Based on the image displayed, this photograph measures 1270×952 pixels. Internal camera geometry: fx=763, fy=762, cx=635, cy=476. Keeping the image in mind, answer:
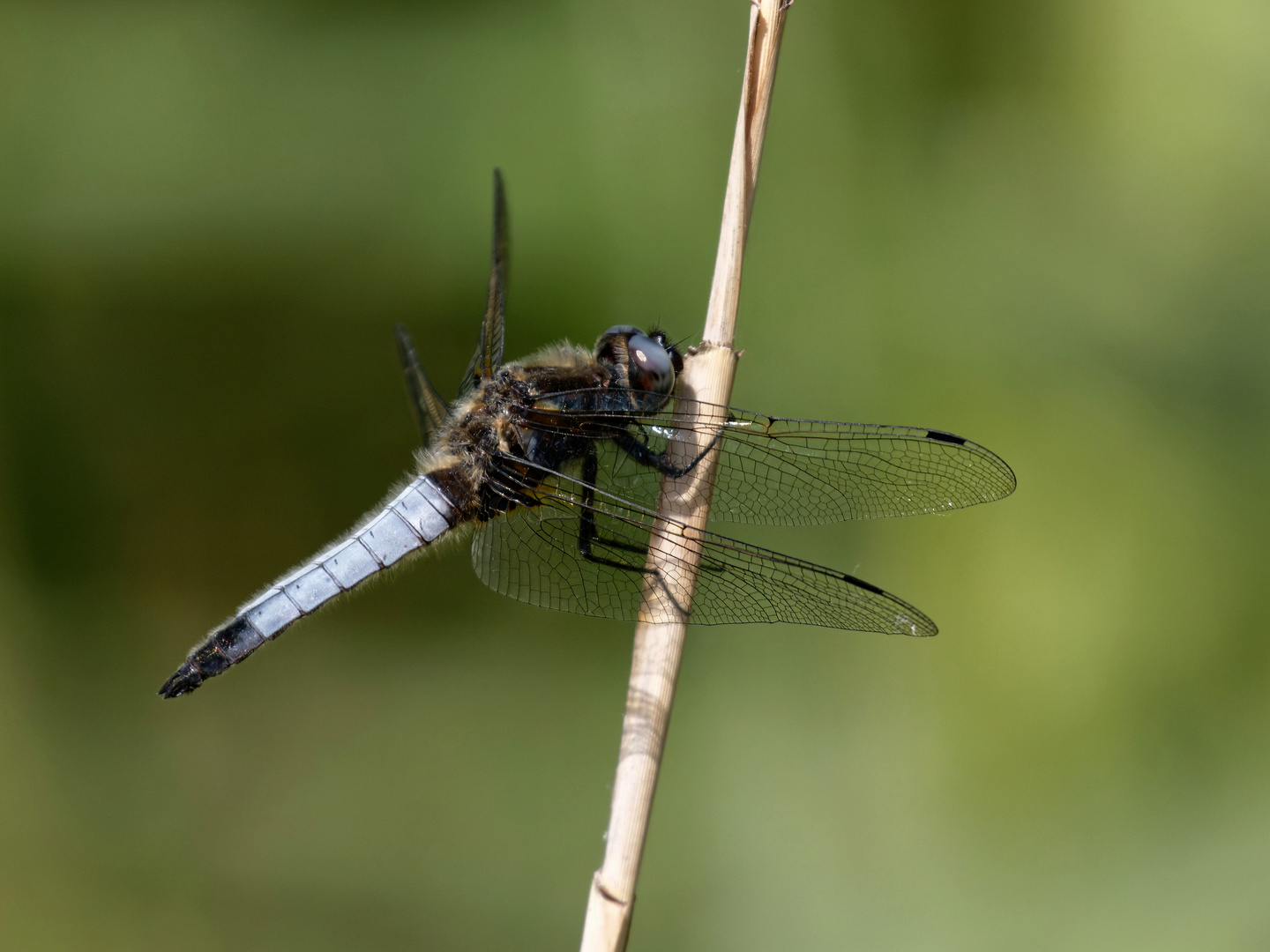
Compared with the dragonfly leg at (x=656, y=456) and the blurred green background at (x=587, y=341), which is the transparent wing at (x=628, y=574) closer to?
the dragonfly leg at (x=656, y=456)

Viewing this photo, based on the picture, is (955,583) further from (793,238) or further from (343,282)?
(343,282)

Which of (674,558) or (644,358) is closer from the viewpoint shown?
(674,558)

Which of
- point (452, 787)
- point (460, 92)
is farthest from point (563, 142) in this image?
point (452, 787)

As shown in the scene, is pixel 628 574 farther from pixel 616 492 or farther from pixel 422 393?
pixel 422 393

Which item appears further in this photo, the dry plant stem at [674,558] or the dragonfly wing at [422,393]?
the dragonfly wing at [422,393]

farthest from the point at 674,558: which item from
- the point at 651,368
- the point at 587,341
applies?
the point at 587,341

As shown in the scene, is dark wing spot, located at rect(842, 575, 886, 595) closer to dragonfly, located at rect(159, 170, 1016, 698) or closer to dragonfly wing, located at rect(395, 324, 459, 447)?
dragonfly, located at rect(159, 170, 1016, 698)

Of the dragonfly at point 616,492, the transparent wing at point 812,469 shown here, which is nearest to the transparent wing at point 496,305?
the dragonfly at point 616,492
